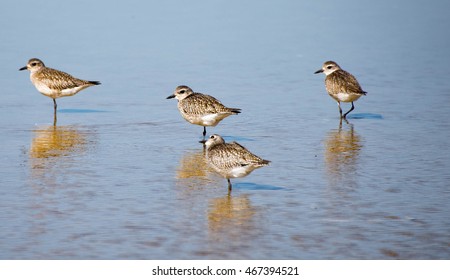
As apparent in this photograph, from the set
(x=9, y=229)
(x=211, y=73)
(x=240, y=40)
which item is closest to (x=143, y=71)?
(x=211, y=73)

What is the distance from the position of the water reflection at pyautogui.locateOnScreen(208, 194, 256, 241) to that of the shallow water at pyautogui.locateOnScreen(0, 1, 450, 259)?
0.10ft

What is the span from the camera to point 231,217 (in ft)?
41.3

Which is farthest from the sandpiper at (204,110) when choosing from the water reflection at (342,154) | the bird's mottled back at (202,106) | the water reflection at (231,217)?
the water reflection at (231,217)

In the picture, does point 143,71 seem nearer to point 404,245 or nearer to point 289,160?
point 289,160

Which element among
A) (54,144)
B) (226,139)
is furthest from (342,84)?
(54,144)

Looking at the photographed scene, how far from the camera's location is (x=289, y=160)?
1608 cm

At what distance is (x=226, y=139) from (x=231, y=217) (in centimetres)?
548

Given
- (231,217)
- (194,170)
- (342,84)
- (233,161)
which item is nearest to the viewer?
(231,217)

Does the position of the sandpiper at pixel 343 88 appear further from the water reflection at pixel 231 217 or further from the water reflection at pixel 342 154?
the water reflection at pixel 231 217

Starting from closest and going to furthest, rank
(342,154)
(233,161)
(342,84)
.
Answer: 1. (233,161)
2. (342,154)
3. (342,84)

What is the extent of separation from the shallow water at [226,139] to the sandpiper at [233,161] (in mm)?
346

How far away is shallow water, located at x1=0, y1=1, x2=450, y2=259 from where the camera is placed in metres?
11.6

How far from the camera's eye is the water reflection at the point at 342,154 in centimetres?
1478

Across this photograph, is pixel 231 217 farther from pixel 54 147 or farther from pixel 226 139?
pixel 54 147
